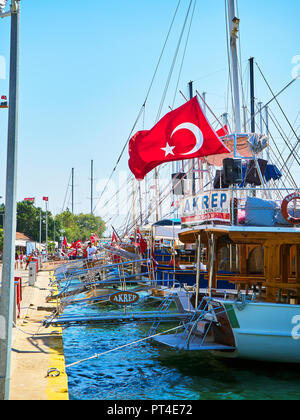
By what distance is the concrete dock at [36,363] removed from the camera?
7.93 meters

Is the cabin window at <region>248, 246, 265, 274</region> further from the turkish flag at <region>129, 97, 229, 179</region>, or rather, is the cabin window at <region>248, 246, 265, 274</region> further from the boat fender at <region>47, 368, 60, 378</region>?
the boat fender at <region>47, 368, 60, 378</region>

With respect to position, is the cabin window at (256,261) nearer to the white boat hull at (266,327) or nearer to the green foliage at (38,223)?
the white boat hull at (266,327)

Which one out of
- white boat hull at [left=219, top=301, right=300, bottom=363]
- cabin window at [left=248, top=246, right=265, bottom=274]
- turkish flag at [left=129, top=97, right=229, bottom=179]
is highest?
turkish flag at [left=129, top=97, right=229, bottom=179]

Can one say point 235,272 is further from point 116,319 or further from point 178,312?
point 116,319

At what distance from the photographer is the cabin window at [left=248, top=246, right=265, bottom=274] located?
14.4 metres

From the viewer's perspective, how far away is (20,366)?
9.50 m

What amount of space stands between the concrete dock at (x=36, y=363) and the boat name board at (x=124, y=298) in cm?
180

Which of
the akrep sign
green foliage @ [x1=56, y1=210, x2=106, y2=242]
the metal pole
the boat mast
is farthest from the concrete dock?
green foliage @ [x1=56, y1=210, x2=106, y2=242]

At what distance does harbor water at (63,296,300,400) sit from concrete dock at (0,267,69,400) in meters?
0.52

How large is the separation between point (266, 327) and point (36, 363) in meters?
5.15

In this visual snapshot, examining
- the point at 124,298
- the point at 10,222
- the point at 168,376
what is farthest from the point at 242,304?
the point at 10,222

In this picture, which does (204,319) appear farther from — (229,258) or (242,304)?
(229,258)

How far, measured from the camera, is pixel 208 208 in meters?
11.6
